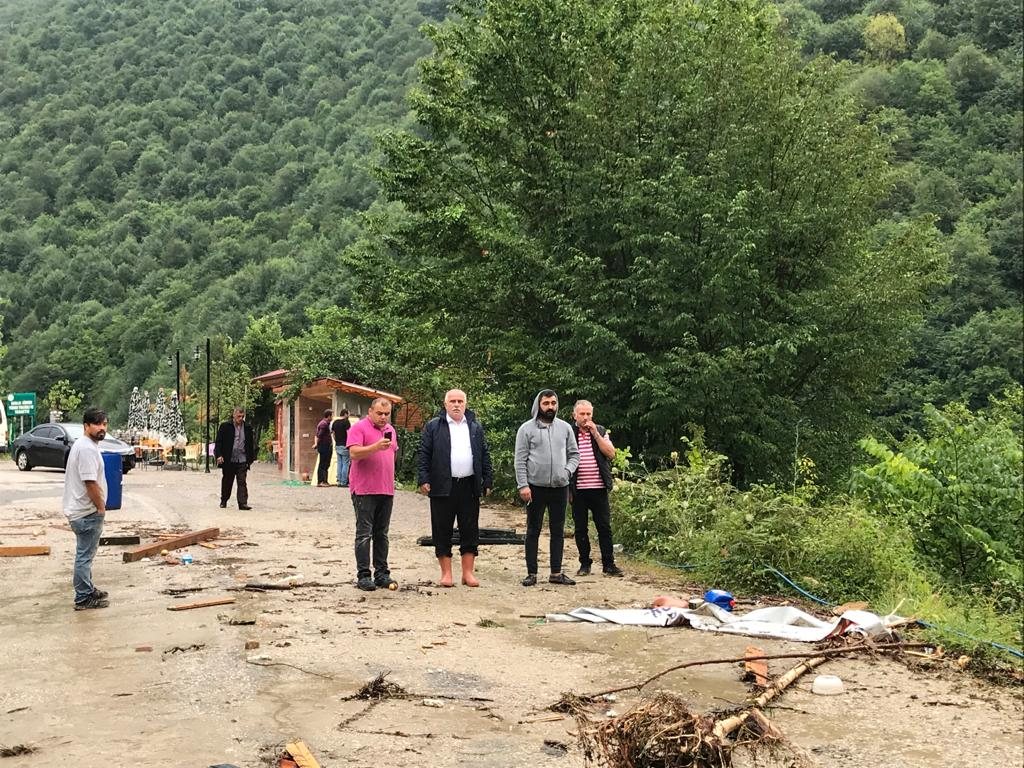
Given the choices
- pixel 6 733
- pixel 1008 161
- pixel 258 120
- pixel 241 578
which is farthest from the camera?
pixel 258 120

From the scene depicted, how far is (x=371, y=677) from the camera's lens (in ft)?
22.5

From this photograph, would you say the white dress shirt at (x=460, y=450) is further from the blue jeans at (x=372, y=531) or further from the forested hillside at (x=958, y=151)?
the forested hillside at (x=958, y=151)

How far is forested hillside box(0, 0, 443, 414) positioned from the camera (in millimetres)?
109250

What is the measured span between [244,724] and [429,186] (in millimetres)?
17505

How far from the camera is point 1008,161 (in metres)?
80.4

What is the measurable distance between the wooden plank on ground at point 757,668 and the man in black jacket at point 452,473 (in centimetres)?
357

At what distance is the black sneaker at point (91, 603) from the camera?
9.34 m

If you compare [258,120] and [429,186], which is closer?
[429,186]

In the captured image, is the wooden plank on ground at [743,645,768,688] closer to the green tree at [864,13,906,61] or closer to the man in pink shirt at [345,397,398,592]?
the man in pink shirt at [345,397,398,592]

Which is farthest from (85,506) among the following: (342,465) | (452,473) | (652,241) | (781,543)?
(342,465)

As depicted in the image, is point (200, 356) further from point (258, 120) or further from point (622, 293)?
point (258, 120)

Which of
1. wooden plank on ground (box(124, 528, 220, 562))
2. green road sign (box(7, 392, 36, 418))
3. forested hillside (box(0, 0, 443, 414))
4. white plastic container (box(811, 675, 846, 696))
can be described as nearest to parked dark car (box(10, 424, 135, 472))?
wooden plank on ground (box(124, 528, 220, 562))

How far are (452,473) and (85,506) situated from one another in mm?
3274

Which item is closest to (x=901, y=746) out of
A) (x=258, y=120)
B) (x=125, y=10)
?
(x=258, y=120)
